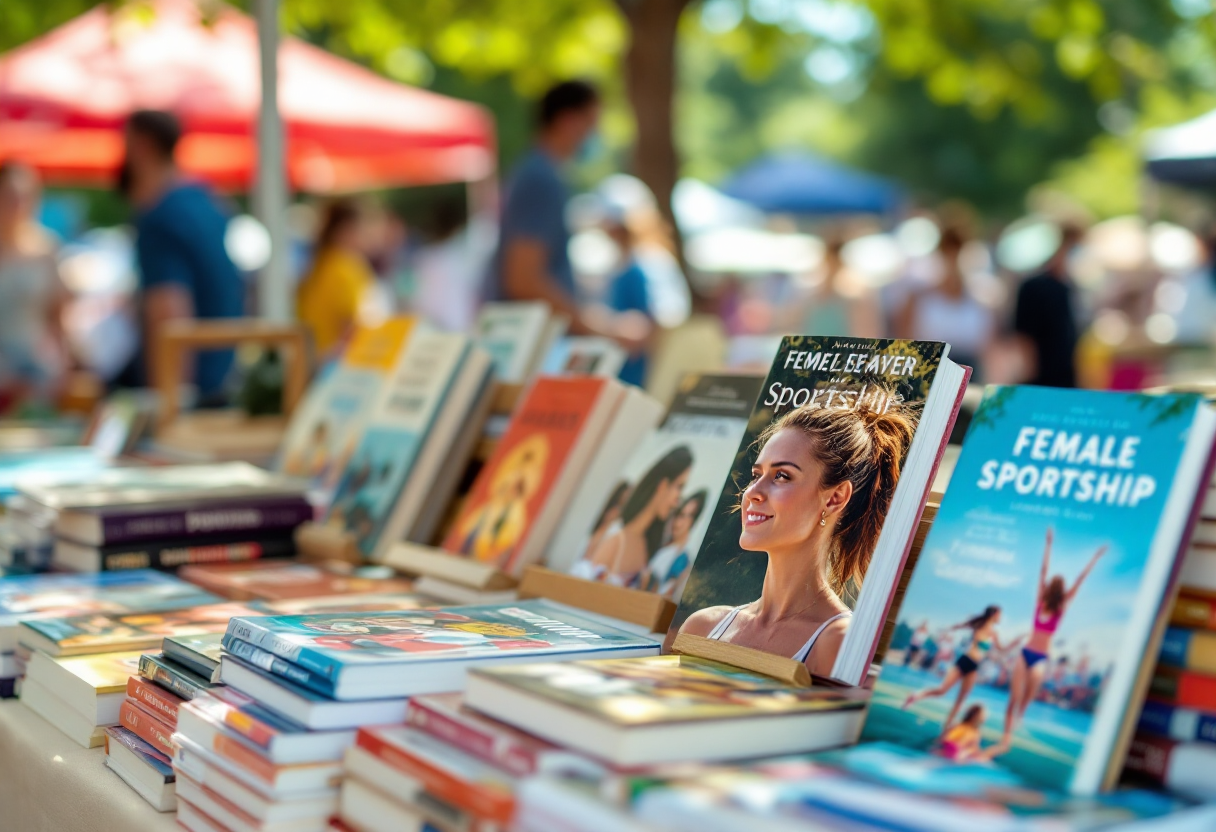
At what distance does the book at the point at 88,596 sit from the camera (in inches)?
61.3

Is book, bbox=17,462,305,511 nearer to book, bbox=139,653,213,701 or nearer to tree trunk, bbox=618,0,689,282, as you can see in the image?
book, bbox=139,653,213,701

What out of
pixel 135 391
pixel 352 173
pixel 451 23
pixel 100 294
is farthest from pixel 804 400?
pixel 100 294

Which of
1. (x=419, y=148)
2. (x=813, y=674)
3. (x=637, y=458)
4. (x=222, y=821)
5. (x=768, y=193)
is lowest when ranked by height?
(x=222, y=821)

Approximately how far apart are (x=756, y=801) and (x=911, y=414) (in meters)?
0.44

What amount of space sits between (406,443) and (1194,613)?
123cm

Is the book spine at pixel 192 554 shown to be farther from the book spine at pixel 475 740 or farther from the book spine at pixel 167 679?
the book spine at pixel 475 740

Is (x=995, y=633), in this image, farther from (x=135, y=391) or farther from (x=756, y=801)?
(x=135, y=391)

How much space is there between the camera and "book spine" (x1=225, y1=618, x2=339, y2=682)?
3.35 ft

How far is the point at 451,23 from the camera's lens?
21.2 feet

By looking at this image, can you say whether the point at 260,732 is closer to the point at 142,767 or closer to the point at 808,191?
the point at 142,767

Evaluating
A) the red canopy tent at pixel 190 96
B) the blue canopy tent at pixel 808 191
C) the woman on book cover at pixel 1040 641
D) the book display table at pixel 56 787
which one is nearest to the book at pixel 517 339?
the book display table at pixel 56 787

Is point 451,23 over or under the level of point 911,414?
over

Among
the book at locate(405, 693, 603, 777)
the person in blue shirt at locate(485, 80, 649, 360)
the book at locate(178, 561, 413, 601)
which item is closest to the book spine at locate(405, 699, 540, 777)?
the book at locate(405, 693, 603, 777)

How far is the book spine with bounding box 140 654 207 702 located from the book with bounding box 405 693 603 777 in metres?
0.28
